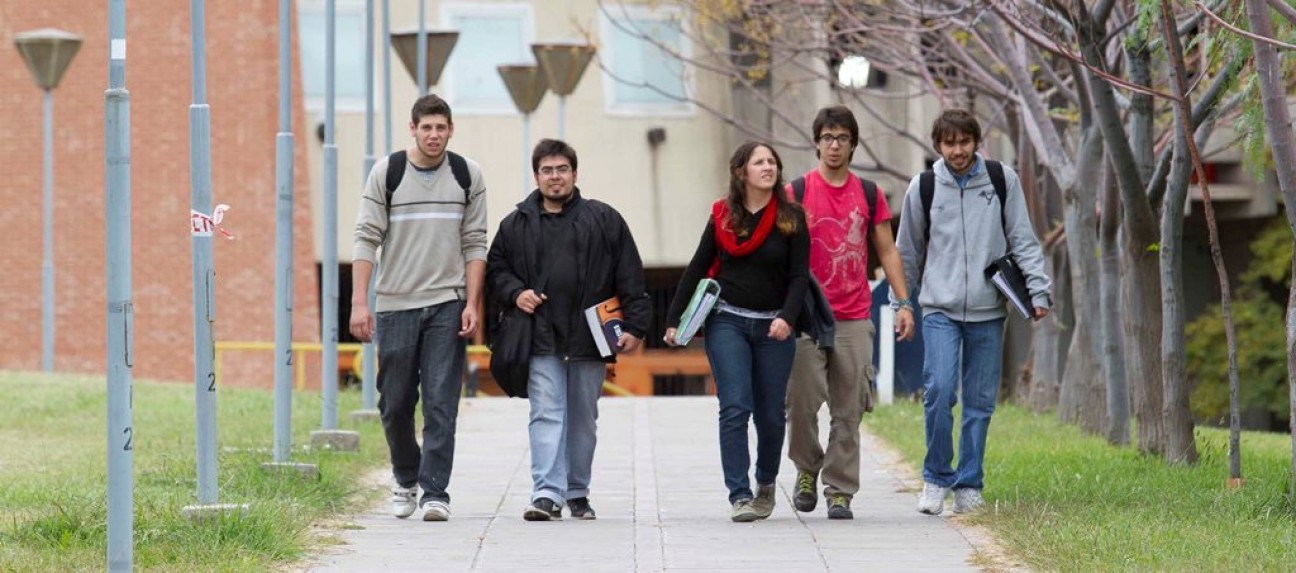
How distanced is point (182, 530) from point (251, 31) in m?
24.7

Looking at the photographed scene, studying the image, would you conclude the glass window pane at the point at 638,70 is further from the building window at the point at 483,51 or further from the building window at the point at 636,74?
the building window at the point at 483,51

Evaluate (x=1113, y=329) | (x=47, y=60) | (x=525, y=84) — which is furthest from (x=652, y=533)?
(x=47, y=60)

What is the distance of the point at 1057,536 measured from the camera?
29.1 ft

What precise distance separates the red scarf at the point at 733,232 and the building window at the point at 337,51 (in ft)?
79.7

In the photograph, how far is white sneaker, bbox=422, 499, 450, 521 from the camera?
1037 centimetres

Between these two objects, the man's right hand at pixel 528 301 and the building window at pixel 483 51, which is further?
the building window at pixel 483 51

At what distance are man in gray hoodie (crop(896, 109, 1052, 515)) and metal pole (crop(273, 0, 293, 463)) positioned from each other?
3.52 meters

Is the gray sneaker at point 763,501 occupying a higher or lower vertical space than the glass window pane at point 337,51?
lower

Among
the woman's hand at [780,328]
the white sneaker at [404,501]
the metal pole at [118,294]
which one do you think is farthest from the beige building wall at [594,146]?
the metal pole at [118,294]

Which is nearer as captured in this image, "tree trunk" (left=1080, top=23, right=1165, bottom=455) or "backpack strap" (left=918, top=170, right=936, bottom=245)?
"backpack strap" (left=918, top=170, right=936, bottom=245)

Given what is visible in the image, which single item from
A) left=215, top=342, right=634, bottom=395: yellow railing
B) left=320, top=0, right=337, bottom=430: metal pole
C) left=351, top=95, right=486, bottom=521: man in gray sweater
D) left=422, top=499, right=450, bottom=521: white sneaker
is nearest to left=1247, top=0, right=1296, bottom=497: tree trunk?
left=351, top=95, right=486, bottom=521: man in gray sweater

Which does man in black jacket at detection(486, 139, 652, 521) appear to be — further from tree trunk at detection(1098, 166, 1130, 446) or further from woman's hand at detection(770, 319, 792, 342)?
tree trunk at detection(1098, 166, 1130, 446)

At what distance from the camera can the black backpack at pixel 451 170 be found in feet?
34.3

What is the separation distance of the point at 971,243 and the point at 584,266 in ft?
5.52
